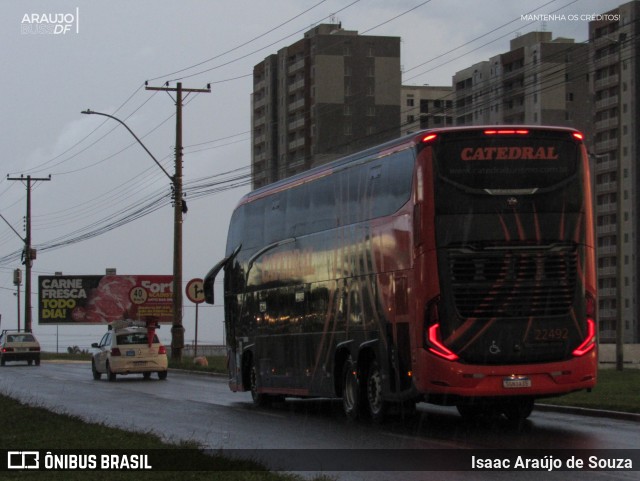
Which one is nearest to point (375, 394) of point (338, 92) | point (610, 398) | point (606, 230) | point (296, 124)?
point (610, 398)

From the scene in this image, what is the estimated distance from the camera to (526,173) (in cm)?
1730

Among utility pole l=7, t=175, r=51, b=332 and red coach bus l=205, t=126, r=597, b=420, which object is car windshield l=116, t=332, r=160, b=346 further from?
utility pole l=7, t=175, r=51, b=332

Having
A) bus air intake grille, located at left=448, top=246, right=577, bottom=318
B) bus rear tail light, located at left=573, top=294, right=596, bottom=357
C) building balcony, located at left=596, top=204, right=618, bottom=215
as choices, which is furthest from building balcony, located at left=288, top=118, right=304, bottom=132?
bus air intake grille, located at left=448, top=246, right=577, bottom=318

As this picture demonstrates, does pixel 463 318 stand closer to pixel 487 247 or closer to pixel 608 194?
pixel 487 247

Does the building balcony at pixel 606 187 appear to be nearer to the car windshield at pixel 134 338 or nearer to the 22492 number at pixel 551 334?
the car windshield at pixel 134 338

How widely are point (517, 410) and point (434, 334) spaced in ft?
9.56

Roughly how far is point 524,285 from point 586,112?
11826 cm

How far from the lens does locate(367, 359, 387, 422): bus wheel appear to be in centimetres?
1873

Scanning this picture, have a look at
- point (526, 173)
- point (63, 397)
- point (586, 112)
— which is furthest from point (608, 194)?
point (526, 173)

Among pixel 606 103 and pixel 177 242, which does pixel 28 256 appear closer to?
pixel 177 242

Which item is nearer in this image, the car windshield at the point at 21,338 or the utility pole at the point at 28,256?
the car windshield at the point at 21,338

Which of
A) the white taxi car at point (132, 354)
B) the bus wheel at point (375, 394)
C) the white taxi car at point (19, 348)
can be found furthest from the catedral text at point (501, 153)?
the white taxi car at point (19, 348)

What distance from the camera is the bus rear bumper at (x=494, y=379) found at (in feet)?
54.9

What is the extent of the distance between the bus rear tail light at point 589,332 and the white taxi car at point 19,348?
4582cm
